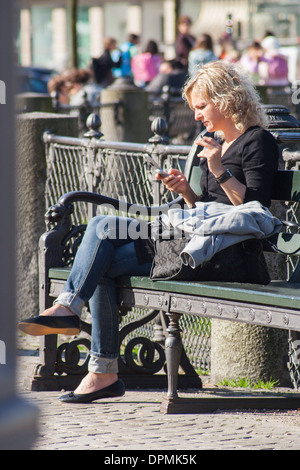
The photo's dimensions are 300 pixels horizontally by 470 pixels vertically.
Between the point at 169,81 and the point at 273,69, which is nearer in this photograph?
the point at 169,81

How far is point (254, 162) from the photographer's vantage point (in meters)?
4.03

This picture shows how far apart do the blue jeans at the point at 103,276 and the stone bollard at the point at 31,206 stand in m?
2.20

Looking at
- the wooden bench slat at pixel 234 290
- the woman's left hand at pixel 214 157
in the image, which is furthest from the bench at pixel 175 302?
the woman's left hand at pixel 214 157

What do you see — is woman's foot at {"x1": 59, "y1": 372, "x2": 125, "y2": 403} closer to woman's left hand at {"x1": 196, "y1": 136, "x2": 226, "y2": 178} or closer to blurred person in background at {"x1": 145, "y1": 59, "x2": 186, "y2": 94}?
woman's left hand at {"x1": 196, "y1": 136, "x2": 226, "y2": 178}

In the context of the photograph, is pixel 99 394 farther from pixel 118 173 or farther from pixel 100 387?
pixel 118 173

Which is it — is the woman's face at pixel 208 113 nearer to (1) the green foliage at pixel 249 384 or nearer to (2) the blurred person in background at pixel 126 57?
(1) the green foliage at pixel 249 384

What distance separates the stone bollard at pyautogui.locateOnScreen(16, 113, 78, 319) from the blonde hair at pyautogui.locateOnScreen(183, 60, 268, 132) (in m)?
2.54

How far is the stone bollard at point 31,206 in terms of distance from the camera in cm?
645

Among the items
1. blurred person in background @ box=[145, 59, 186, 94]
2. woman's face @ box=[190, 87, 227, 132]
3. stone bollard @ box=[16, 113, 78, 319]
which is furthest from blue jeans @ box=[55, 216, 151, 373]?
blurred person in background @ box=[145, 59, 186, 94]

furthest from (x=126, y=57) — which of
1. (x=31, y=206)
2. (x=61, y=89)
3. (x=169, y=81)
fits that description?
(x=31, y=206)

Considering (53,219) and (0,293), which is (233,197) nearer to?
(53,219)

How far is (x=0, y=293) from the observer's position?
3.63ft

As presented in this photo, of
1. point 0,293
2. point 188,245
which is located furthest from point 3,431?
point 188,245

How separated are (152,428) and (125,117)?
29.0 feet
